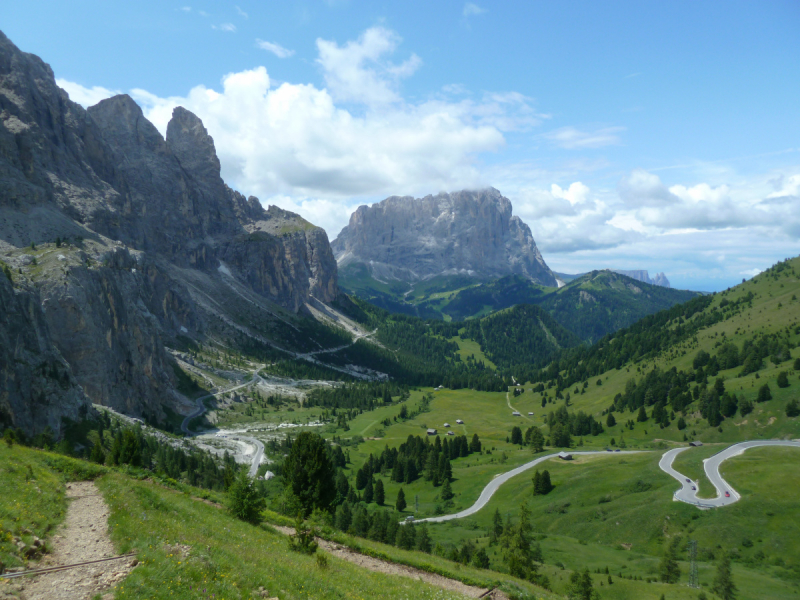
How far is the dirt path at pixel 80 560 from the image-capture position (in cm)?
1440

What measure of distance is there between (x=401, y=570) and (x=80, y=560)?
785 inches

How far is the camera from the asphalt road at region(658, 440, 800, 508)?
242ft

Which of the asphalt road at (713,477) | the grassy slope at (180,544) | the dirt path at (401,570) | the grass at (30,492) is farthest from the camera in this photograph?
the asphalt road at (713,477)

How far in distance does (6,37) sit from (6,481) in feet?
820

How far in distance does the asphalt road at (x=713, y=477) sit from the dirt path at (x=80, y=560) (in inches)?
3336

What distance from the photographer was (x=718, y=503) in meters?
72.6

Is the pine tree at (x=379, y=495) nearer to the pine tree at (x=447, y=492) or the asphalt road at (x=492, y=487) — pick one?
the pine tree at (x=447, y=492)

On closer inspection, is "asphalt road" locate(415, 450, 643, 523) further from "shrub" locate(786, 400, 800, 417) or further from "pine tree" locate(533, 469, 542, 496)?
"shrub" locate(786, 400, 800, 417)

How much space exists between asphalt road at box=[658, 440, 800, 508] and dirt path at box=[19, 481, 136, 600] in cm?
8474

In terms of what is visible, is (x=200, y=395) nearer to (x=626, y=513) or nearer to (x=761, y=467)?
(x=626, y=513)

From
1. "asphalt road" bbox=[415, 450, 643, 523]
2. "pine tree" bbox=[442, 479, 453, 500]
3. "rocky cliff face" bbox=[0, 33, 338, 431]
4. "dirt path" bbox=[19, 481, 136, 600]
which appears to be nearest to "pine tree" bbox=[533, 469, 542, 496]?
"asphalt road" bbox=[415, 450, 643, 523]

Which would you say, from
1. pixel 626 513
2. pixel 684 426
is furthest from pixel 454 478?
pixel 684 426

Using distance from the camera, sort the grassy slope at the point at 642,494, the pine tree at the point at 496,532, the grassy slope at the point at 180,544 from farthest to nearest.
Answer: the pine tree at the point at 496,532, the grassy slope at the point at 642,494, the grassy slope at the point at 180,544

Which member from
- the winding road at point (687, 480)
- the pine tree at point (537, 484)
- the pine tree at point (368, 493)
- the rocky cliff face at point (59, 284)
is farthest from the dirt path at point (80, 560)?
the pine tree at point (537, 484)
